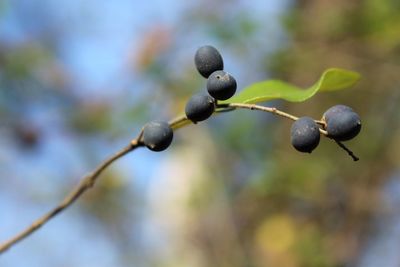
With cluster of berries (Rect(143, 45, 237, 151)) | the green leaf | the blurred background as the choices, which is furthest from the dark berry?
the blurred background

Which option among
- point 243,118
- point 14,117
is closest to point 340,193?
point 243,118

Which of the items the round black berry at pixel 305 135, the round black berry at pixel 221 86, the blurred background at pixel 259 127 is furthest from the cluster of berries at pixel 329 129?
the blurred background at pixel 259 127

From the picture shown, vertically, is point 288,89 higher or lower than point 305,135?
higher

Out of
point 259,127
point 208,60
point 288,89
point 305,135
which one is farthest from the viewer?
point 259,127

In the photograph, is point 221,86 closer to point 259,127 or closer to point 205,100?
point 205,100

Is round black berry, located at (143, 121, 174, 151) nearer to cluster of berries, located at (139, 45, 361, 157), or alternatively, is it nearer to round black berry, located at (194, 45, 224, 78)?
cluster of berries, located at (139, 45, 361, 157)

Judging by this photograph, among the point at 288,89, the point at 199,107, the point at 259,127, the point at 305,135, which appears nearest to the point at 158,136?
the point at 199,107

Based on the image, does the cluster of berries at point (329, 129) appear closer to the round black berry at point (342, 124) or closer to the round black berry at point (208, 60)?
the round black berry at point (342, 124)
